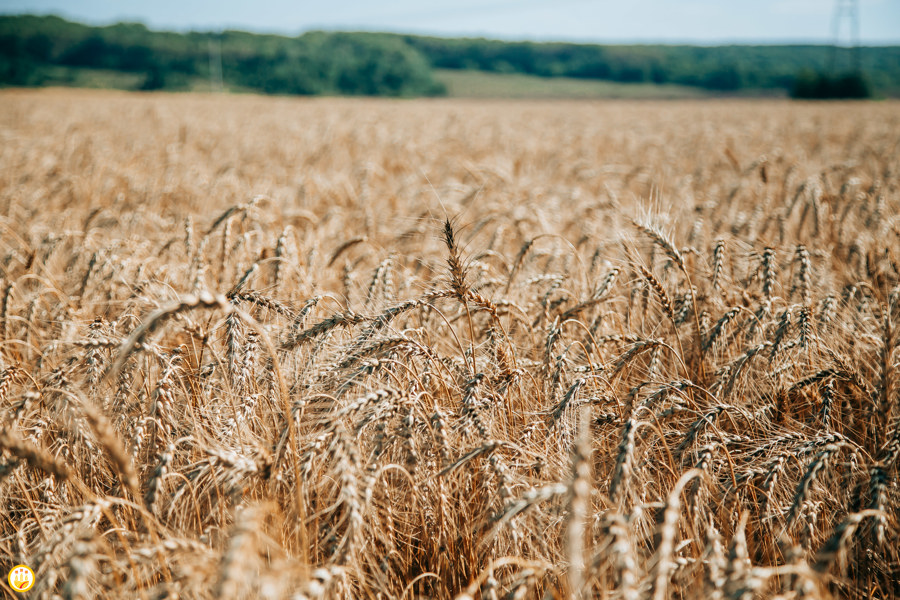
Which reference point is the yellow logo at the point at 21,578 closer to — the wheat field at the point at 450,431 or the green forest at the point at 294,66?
the wheat field at the point at 450,431

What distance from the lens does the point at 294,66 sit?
6588 cm

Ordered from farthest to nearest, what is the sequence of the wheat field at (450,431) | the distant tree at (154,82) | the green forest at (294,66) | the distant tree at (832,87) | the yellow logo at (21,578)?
the green forest at (294,66) → the distant tree at (154,82) → the distant tree at (832,87) → the yellow logo at (21,578) → the wheat field at (450,431)

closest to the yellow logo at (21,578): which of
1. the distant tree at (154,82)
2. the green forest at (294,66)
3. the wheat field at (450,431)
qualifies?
the wheat field at (450,431)

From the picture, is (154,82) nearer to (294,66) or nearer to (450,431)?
(294,66)

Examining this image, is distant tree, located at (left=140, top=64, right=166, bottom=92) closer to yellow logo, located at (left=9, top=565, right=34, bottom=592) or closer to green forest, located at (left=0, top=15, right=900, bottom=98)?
green forest, located at (left=0, top=15, right=900, bottom=98)

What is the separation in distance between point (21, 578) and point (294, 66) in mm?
73986

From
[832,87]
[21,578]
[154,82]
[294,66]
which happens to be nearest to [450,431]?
[21,578]

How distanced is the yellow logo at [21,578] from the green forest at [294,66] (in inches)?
2280

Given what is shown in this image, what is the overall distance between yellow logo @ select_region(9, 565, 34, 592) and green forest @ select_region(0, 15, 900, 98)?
57907 mm

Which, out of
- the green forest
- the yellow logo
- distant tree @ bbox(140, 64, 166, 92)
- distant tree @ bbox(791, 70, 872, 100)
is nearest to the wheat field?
the yellow logo

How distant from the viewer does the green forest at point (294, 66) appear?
52625mm

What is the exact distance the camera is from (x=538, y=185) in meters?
6.11

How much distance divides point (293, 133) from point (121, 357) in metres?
11.0

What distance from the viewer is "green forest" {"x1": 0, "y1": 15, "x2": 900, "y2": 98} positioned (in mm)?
52625
